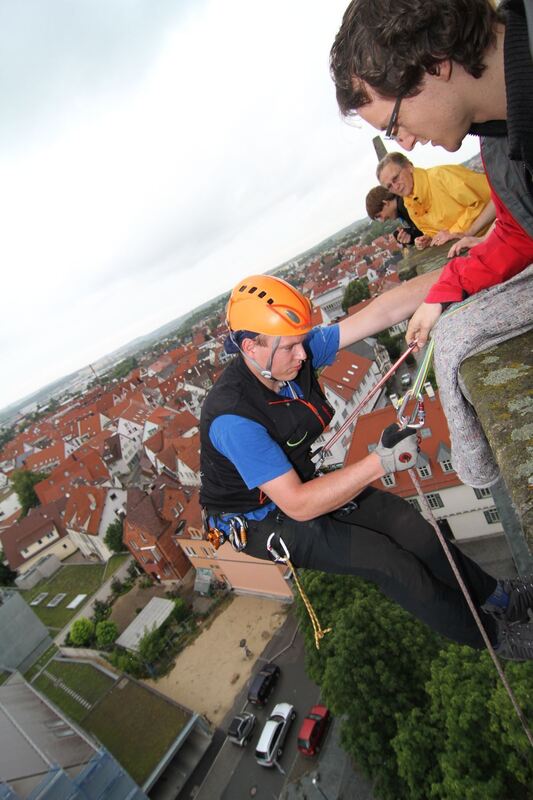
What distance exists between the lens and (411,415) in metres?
3.04

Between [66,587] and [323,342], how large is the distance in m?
38.4

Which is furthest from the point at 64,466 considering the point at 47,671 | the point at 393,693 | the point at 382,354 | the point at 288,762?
the point at 393,693

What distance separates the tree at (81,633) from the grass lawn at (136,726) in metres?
7.81

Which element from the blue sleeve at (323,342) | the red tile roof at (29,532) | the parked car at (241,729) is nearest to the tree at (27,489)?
the red tile roof at (29,532)

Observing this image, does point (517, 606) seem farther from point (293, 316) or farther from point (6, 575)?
point (6, 575)

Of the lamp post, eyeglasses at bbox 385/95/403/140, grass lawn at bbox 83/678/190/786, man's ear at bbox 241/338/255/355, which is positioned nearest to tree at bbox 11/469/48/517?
grass lawn at bbox 83/678/190/786

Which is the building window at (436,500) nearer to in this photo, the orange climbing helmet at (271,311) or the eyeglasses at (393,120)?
the orange climbing helmet at (271,311)

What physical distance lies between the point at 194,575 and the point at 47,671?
31.5 feet

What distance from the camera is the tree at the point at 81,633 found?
25.3m

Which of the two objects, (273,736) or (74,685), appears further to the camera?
(74,685)

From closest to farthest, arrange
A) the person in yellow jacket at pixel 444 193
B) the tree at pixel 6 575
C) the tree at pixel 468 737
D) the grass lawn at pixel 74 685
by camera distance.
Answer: the person in yellow jacket at pixel 444 193 → the tree at pixel 468 737 → the grass lawn at pixel 74 685 → the tree at pixel 6 575

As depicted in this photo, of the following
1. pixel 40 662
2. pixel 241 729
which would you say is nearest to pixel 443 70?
pixel 241 729

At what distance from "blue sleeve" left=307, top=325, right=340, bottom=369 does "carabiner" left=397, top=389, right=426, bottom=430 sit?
49.8 inches

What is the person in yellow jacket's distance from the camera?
4.76m
